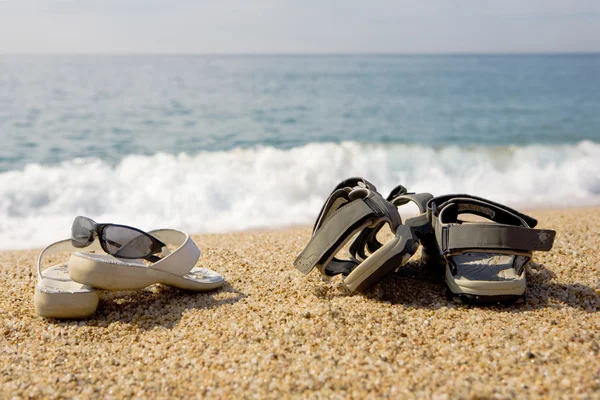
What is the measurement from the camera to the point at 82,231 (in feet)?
11.8

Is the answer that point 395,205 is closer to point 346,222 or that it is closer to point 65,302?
point 346,222

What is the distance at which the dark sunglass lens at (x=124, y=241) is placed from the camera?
3607 millimetres

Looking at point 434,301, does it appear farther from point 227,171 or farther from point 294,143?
point 294,143

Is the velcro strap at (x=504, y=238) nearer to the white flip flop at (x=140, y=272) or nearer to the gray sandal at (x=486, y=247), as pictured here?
the gray sandal at (x=486, y=247)

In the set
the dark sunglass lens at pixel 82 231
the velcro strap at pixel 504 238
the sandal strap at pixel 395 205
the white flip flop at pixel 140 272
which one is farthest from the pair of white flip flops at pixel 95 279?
the velcro strap at pixel 504 238

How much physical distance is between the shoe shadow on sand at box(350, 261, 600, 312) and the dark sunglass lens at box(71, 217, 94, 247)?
193 cm

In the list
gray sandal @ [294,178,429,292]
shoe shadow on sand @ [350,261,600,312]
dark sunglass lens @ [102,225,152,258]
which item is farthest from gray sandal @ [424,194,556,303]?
dark sunglass lens @ [102,225,152,258]

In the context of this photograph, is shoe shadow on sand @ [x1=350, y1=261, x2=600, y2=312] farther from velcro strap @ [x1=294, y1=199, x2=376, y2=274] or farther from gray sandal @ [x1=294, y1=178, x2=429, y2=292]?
velcro strap @ [x1=294, y1=199, x2=376, y2=274]

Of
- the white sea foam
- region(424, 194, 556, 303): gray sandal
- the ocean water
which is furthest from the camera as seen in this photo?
the ocean water

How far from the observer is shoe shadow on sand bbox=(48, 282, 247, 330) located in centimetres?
325

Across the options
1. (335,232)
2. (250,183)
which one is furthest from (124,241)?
(250,183)

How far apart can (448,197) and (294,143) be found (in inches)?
→ 433

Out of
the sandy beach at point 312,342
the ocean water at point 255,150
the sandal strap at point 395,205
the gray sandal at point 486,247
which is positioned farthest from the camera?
the ocean water at point 255,150

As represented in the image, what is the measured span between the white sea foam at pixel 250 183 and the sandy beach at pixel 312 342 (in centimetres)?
394
